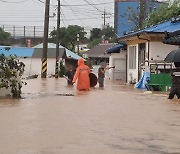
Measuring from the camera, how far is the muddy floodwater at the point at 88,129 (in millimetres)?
8047

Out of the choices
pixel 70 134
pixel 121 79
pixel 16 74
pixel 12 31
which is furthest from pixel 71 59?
pixel 70 134

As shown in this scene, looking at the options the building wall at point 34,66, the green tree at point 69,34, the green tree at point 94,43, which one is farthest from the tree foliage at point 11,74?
the green tree at point 94,43

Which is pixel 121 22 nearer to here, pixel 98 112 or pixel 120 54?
pixel 120 54

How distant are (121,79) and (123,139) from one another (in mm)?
32091

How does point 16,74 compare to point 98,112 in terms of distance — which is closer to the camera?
point 98,112

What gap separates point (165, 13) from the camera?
3866 cm

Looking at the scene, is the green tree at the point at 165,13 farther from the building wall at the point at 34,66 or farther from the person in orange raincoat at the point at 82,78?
the building wall at the point at 34,66

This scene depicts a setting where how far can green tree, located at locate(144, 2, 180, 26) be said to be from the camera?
1464 inches

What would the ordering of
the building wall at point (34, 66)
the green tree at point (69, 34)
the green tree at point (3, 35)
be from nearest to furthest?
1. the building wall at point (34, 66)
2. the green tree at point (3, 35)
3. the green tree at point (69, 34)

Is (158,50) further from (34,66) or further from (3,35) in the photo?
(3,35)

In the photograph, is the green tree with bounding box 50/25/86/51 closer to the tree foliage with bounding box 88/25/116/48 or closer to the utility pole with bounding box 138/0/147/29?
the tree foliage with bounding box 88/25/116/48

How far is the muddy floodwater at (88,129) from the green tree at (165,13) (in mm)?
22877

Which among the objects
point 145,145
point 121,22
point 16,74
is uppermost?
point 121,22

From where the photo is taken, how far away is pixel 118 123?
11039 mm
